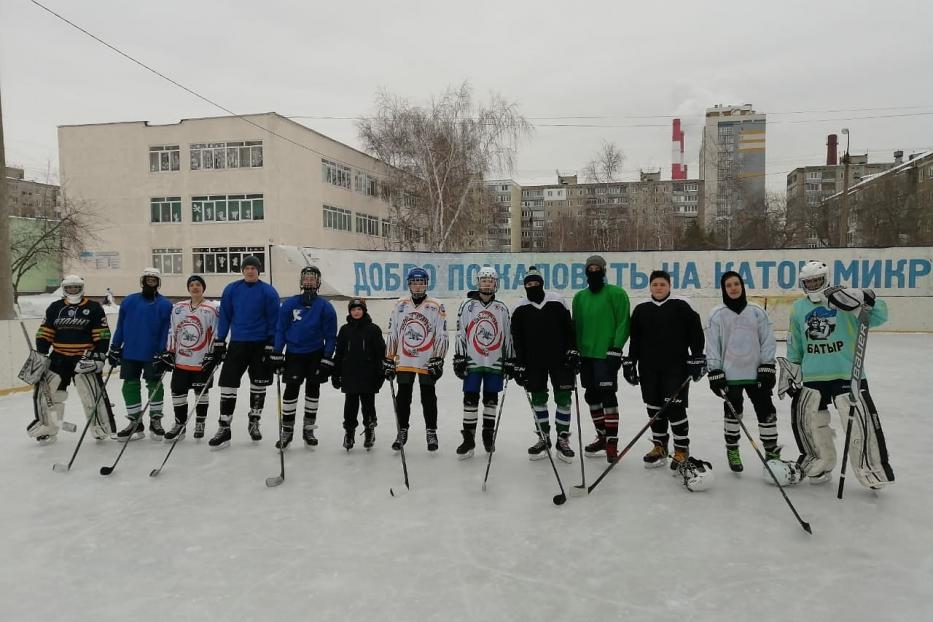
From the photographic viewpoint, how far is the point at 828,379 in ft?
13.4

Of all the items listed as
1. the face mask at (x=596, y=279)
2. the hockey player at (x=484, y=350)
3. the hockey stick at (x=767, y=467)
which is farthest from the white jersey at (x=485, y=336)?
the hockey stick at (x=767, y=467)

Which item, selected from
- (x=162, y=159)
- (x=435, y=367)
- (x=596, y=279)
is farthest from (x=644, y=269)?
(x=162, y=159)

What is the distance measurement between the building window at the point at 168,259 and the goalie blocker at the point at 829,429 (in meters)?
31.4

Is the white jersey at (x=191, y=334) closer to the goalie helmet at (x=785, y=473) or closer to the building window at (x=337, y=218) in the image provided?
the goalie helmet at (x=785, y=473)

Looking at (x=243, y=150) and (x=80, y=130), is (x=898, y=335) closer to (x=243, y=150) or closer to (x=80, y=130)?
(x=243, y=150)

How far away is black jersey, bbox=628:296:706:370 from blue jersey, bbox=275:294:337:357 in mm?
2598

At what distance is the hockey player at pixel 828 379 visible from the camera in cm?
389

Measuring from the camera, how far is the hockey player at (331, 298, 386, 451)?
5082mm

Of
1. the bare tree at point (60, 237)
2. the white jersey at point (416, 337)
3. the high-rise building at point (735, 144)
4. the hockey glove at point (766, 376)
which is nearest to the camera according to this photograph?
the hockey glove at point (766, 376)

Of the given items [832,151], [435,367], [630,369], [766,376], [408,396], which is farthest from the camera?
[832,151]

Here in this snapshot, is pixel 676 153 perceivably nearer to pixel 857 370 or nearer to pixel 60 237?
pixel 60 237

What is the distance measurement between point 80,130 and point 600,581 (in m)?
37.0

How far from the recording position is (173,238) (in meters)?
30.8

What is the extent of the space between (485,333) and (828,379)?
247cm
